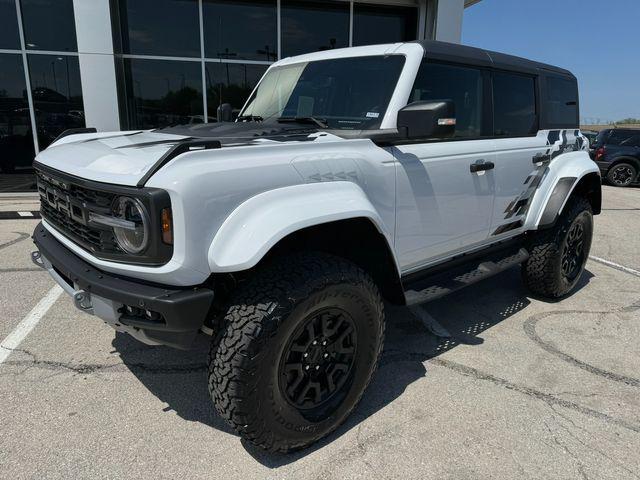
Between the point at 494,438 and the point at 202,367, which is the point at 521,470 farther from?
the point at 202,367

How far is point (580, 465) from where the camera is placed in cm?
225

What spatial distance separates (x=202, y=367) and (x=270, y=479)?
43.6 inches

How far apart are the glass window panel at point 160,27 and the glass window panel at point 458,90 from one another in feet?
25.8

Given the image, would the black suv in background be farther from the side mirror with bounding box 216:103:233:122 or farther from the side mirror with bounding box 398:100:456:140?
the side mirror with bounding box 398:100:456:140

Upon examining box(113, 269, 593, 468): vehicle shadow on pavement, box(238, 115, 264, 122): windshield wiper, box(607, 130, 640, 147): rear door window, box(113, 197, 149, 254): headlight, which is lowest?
box(113, 269, 593, 468): vehicle shadow on pavement

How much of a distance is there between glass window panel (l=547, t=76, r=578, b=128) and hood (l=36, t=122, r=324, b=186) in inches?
99.4

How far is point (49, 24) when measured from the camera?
9.03 metres

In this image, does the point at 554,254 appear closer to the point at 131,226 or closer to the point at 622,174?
the point at 131,226

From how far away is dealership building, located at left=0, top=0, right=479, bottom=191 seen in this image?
8828mm

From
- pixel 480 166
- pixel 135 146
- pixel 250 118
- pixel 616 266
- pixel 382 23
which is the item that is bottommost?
pixel 616 266

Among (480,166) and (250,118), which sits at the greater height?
(250,118)

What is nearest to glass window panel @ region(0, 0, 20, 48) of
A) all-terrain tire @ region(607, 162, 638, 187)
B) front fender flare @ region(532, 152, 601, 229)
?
front fender flare @ region(532, 152, 601, 229)

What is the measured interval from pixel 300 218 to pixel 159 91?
28.8 ft

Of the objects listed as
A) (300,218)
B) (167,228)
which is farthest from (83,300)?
(300,218)
